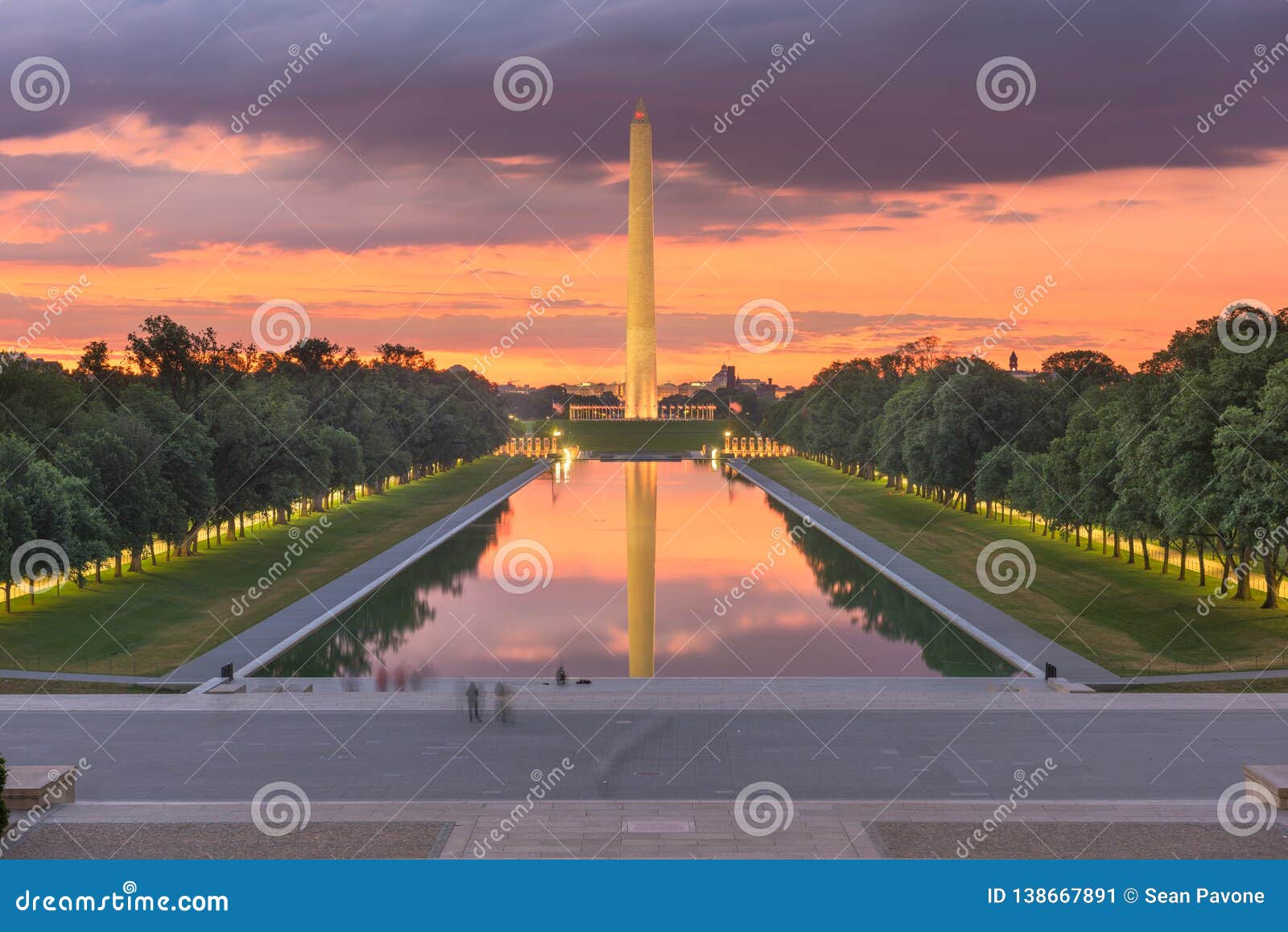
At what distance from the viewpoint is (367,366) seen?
125m

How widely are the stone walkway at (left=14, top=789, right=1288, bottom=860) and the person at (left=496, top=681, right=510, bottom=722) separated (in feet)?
18.7

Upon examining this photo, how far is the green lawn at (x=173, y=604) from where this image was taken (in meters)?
31.3

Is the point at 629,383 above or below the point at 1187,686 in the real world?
above

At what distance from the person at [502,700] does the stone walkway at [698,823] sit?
571 cm

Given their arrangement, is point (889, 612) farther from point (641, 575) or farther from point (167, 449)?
point (167, 449)

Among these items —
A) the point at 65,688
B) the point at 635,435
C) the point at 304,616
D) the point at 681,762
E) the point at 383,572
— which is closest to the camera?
the point at 681,762

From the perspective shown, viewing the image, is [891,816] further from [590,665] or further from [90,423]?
[90,423]

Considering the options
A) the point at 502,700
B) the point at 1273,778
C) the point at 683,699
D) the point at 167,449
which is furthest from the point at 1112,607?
the point at 167,449

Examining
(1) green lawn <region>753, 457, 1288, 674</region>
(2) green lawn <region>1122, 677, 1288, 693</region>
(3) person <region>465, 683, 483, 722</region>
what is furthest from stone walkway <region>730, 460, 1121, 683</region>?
(3) person <region>465, 683, 483, 722</region>

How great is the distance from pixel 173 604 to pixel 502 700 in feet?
63.9

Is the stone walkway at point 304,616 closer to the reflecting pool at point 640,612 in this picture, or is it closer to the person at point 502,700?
the reflecting pool at point 640,612

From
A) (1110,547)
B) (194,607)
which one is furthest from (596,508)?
(194,607)

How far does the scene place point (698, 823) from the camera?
17.3 metres

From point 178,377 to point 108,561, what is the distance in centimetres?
1978
